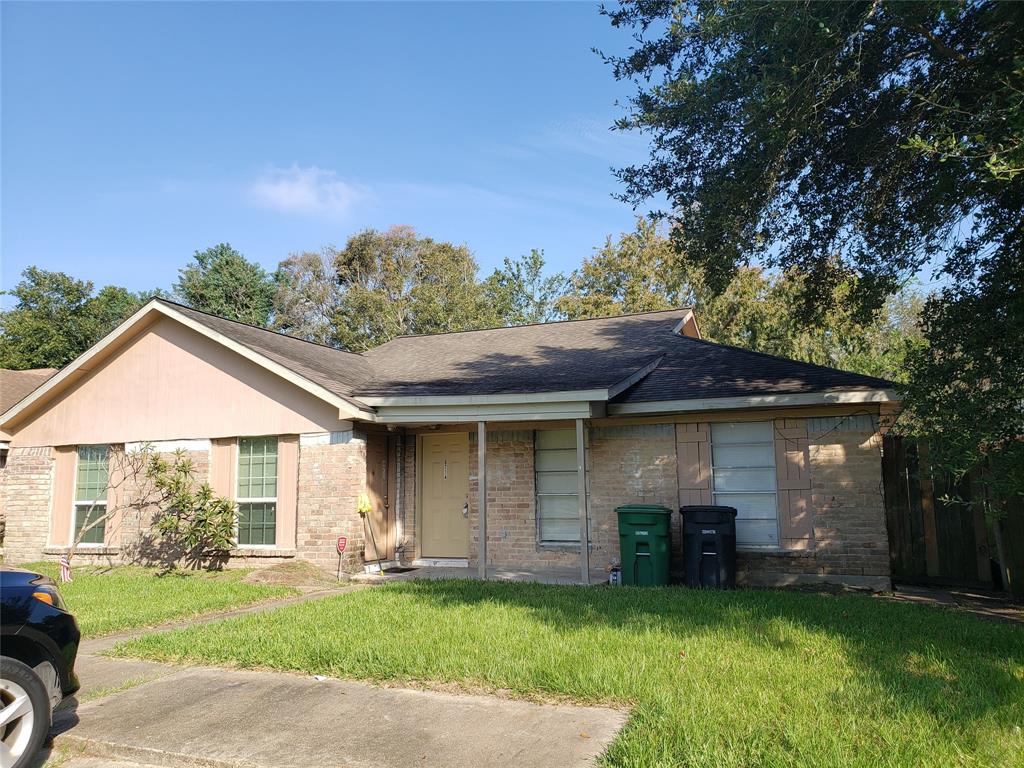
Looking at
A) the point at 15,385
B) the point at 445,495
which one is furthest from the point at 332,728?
the point at 15,385

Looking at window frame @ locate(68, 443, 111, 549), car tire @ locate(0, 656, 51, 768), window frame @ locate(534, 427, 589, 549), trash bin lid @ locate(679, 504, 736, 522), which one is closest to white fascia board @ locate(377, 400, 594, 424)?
window frame @ locate(534, 427, 589, 549)

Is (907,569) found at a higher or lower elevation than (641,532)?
lower

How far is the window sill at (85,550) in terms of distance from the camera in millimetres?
13562

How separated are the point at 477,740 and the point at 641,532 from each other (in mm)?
6038

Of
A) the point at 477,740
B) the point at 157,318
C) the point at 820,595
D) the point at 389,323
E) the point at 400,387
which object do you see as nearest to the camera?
the point at 477,740

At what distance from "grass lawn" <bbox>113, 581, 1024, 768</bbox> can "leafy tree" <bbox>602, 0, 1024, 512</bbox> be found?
6.93 ft

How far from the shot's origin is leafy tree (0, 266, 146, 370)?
33.2 metres

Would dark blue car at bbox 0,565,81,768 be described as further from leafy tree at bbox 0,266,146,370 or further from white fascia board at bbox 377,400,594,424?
leafy tree at bbox 0,266,146,370

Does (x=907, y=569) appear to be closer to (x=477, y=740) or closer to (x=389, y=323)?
(x=477, y=740)

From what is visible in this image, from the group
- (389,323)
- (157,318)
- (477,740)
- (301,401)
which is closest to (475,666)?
(477,740)

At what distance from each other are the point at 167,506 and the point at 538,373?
7.15 m

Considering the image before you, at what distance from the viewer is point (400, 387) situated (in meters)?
12.5

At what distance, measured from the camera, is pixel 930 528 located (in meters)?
10.2

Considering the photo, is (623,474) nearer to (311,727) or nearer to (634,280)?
(311,727)
